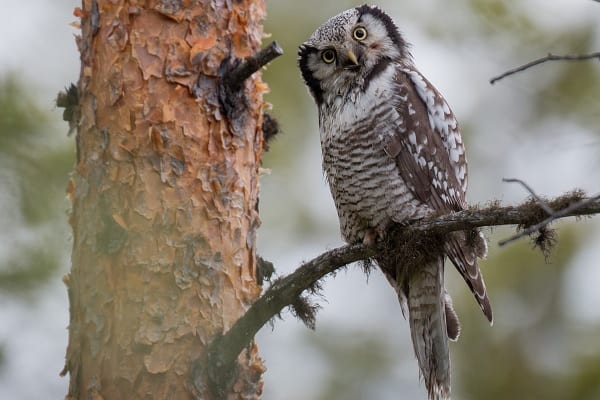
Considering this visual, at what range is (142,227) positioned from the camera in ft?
9.43

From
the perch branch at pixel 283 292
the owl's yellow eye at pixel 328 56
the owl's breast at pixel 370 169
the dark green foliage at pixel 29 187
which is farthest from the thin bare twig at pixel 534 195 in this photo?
the dark green foliage at pixel 29 187

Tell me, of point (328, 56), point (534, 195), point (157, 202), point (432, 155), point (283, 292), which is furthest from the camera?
point (328, 56)

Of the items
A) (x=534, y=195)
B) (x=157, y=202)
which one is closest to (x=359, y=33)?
(x=157, y=202)

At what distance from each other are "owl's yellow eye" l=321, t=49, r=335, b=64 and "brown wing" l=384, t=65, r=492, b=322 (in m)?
0.39

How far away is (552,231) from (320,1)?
4583mm

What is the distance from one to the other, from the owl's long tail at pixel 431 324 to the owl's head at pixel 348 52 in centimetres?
101

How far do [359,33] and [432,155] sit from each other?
811 mm

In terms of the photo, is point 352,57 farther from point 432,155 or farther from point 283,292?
point 283,292

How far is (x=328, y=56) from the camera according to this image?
4.02 metres

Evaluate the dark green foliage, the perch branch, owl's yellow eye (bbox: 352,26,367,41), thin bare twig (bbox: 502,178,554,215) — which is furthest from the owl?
the dark green foliage

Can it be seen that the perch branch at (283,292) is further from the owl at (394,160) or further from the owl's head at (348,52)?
the owl's head at (348,52)

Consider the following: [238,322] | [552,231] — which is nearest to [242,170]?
[238,322]

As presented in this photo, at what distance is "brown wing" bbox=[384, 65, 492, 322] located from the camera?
353 centimetres

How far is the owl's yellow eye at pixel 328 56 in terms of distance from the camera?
400 cm
